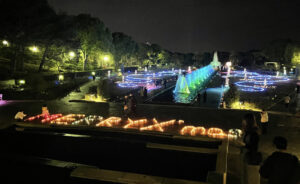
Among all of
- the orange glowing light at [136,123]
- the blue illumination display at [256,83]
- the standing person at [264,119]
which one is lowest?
the orange glowing light at [136,123]

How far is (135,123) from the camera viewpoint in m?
13.2

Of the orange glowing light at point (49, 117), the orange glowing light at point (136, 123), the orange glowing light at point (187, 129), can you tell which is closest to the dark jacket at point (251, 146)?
the orange glowing light at point (187, 129)

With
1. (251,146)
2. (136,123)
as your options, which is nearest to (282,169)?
(251,146)

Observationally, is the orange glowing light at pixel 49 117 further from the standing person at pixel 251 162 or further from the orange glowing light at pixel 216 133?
the standing person at pixel 251 162

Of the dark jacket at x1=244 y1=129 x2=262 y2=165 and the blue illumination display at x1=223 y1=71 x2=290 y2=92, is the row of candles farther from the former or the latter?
the blue illumination display at x1=223 y1=71 x2=290 y2=92

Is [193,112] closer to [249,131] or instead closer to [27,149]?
[249,131]

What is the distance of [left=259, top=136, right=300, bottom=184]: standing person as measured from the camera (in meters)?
4.02

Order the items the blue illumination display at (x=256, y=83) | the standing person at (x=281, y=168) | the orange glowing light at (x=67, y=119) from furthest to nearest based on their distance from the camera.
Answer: the blue illumination display at (x=256, y=83)
the orange glowing light at (x=67, y=119)
the standing person at (x=281, y=168)

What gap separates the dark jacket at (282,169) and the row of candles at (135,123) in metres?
6.54

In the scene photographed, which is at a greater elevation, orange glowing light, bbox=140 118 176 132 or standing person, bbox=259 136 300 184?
standing person, bbox=259 136 300 184

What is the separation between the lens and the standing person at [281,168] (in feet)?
13.2

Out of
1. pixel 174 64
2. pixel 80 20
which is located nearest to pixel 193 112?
pixel 80 20

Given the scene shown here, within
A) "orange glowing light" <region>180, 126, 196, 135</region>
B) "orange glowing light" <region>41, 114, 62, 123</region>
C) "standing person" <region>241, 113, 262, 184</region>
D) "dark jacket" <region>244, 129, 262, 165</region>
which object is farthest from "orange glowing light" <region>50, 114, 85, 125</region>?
"standing person" <region>241, 113, 262, 184</region>

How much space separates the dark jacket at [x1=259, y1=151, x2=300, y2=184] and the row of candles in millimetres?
6538
